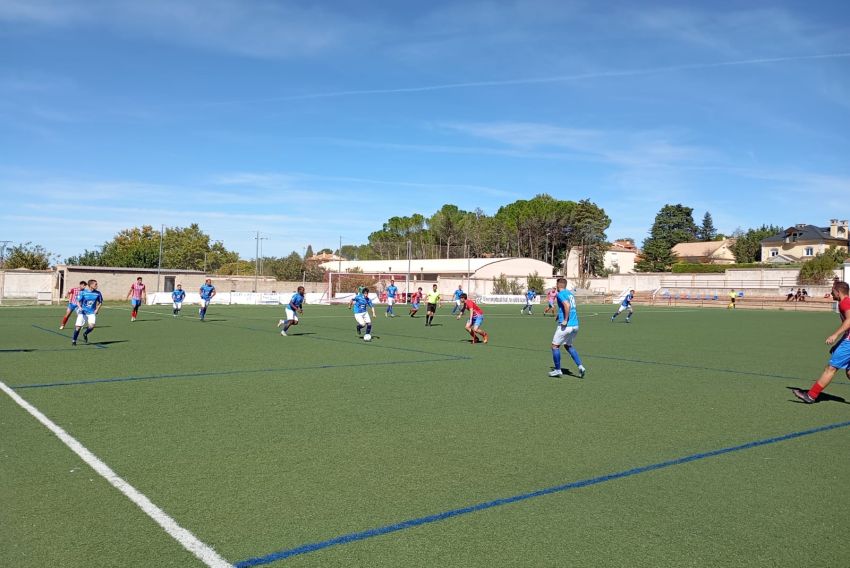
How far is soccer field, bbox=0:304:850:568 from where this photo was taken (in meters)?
4.59

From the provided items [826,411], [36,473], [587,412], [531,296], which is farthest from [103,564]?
[531,296]

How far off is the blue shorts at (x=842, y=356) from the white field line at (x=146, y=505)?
30.1 ft

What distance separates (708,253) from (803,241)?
1002 inches

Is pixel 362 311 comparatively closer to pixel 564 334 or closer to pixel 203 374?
pixel 203 374

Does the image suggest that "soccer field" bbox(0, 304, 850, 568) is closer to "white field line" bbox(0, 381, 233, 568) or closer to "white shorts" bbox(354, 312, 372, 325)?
"white field line" bbox(0, 381, 233, 568)

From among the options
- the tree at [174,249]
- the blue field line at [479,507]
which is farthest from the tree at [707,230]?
the blue field line at [479,507]

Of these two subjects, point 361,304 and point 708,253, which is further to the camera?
point 708,253

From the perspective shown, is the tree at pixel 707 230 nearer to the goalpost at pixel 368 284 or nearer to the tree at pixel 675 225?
the tree at pixel 675 225

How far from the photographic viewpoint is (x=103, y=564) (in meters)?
4.21

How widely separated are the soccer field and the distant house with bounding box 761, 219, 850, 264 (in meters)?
91.1

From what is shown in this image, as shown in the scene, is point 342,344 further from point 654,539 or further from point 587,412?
point 654,539

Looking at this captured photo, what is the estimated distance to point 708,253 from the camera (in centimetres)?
11931

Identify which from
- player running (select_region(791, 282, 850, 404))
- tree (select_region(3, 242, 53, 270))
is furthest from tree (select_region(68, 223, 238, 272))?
player running (select_region(791, 282, 850, 404))

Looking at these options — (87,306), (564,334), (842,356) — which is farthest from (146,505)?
(87,306)
